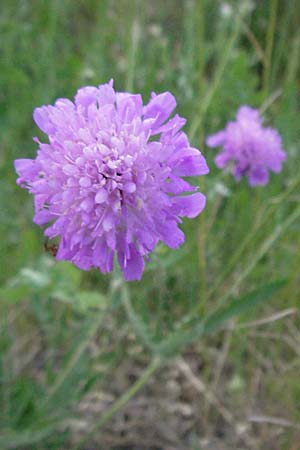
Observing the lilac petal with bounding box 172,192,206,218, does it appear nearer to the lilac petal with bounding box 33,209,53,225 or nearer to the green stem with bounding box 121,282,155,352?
the lilac petal with bounding box 33,209,53,225

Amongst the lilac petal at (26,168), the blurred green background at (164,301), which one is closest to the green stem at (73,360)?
the blurred green background at (164,301)

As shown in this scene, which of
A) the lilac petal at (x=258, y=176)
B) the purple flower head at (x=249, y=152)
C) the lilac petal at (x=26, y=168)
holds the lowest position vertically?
the lilac petal at (x=26, y=168)

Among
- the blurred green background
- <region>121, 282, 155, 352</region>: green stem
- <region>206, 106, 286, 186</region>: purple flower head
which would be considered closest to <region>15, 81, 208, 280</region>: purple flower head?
the blurred green background

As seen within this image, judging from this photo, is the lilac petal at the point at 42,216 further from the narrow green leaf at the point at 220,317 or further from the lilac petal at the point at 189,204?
the narrow green leaf at the point at 220,317

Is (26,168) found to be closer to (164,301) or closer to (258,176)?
(164,301)

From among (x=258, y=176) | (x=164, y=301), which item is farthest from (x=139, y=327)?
(x=258, y=176)

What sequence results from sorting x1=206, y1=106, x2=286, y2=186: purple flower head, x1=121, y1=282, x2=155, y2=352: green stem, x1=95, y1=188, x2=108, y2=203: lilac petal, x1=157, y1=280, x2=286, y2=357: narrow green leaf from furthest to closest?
x1=206, y1=106, x2=286, y2=186: purple flower head → x1=121, y1=282, x2=155, y2=352: green stem → x1=157, y1=280, x2=286, y2=357: narrow green leaf → x1=95, y1=188, x2=108, y2=203: lilac petal
